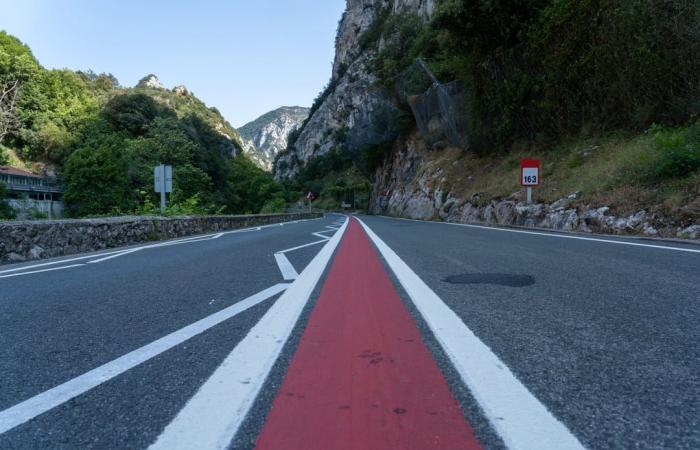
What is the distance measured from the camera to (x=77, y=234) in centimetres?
871

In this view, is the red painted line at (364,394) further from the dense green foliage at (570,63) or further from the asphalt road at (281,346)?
the dense green foliage at (570,63)

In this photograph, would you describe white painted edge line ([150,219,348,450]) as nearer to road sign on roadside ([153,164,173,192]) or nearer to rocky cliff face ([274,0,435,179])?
road sign on roadside ([153,164,173,192])

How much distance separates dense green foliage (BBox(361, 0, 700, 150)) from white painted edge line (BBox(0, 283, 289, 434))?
1493 cm

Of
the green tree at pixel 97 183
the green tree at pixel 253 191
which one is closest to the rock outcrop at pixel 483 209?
the green tree at pixel 97 183

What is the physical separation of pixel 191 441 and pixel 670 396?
5.28 feet

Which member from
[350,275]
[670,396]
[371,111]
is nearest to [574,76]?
[350,275]

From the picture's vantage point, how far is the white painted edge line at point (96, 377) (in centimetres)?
144

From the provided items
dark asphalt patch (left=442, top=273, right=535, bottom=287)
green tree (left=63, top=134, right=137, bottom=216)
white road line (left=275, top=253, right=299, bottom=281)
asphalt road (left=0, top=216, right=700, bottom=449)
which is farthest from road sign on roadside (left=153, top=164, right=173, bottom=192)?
green tree (left=63, top=134, right=137, bottom=216)

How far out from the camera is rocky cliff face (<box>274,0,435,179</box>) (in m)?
89.9

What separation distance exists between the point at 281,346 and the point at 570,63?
1994 cm

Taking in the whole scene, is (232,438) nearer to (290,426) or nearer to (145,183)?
(290,426)

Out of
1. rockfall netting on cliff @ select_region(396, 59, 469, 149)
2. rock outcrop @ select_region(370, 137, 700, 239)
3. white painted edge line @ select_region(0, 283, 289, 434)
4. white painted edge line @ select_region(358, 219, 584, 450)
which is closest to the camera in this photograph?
white painted edge line @ select_region(358, 219, 584, 450)

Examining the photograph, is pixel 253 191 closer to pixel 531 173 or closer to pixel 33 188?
pixel 33 188

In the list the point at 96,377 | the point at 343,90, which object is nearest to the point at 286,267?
the point at 96,377
